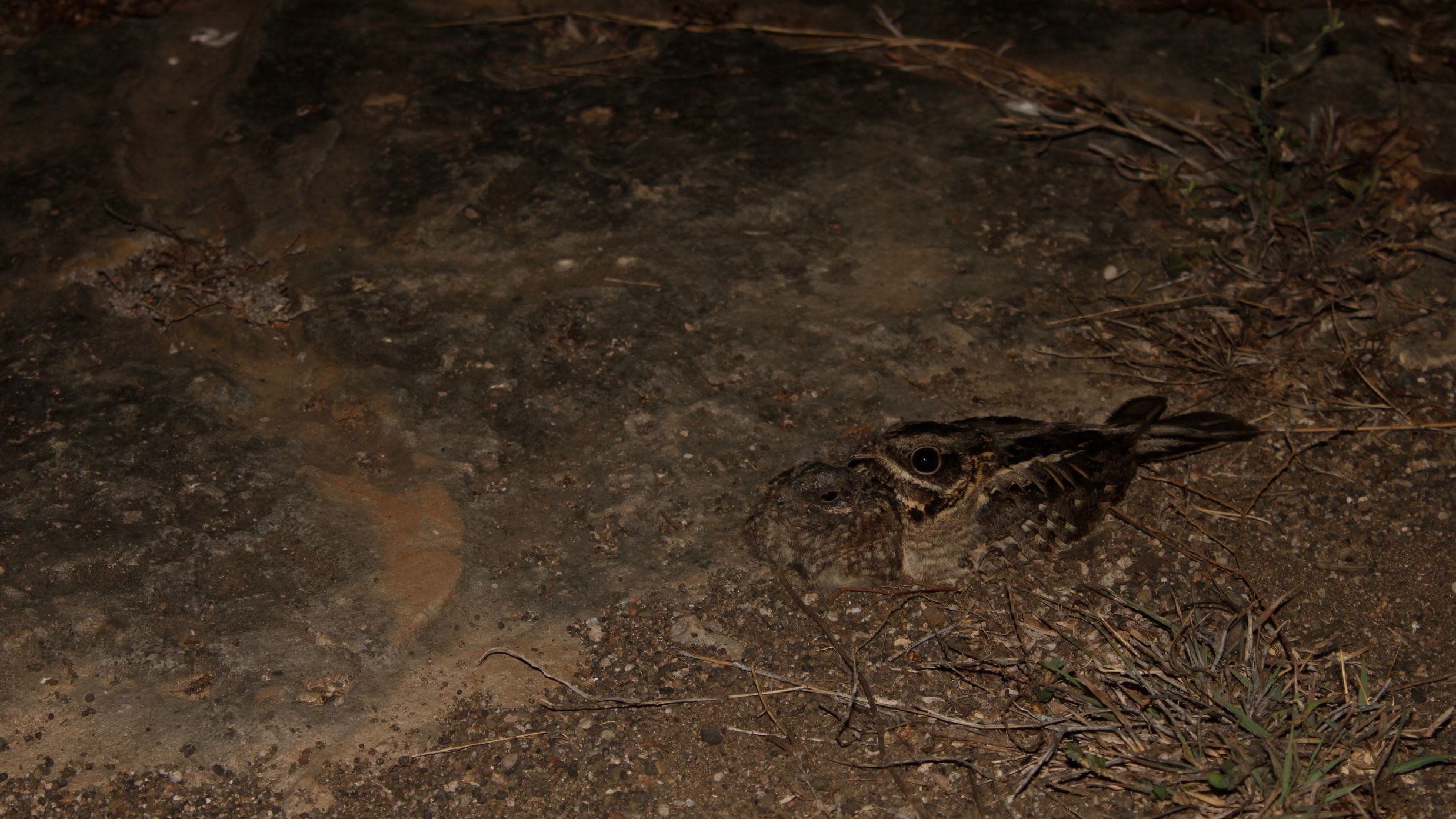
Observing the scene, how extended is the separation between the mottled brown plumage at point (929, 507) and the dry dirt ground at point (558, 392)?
0.32 ft

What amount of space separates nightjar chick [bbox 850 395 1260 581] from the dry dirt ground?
111 mm

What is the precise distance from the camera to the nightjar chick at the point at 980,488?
2945 mm

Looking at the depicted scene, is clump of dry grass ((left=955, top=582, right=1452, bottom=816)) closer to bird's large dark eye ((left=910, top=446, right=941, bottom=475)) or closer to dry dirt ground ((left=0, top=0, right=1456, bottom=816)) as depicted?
dry dirt ground ((left=0, top=0, right=1456, bottom=816))

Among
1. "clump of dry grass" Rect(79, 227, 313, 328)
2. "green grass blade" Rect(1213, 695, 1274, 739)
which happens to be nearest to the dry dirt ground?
"clump of dry grass" Rect(79, 227, 313, 328)

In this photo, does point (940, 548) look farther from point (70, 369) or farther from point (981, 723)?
point (70, 369)

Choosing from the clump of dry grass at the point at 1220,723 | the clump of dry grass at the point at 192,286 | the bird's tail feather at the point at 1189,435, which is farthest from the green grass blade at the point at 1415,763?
the clump of dry grass at the point at 192,286

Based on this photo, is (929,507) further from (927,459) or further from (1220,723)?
(1220,723)

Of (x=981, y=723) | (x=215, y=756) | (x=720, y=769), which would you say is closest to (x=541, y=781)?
(x=720, y=769)

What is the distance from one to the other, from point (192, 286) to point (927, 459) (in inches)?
96.1

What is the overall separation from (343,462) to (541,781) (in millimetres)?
1155

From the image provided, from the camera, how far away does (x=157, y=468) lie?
316 centimetres

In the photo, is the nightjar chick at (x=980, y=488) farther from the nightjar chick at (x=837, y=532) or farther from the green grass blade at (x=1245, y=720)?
the green grass blade at (x=1245, y=720)

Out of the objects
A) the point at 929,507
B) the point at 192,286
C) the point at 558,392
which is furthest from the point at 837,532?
the point at 192,286

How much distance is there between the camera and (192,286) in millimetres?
3693
